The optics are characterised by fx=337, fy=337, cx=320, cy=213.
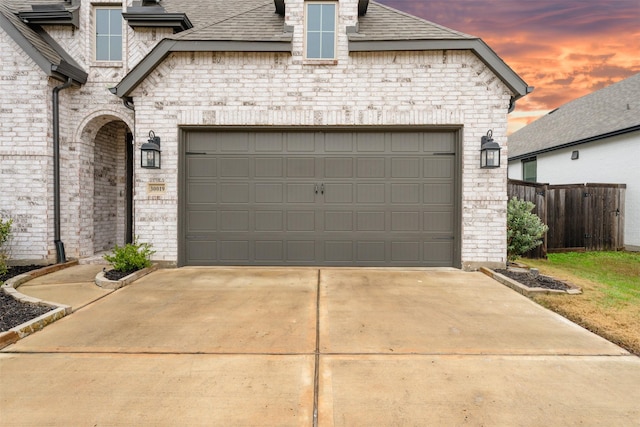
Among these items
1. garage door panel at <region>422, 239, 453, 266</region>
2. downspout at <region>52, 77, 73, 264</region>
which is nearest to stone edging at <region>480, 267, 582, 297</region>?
garage door panel at <region>422, 239, 453, 266</region>

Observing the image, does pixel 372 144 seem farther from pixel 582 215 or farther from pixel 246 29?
pixel 582 215

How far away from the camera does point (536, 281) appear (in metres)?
5.48

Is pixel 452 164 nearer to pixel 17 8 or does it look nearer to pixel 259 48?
pixel 259 48

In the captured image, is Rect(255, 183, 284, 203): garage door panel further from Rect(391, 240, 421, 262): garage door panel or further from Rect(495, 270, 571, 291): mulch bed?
Rect(495, 270, 571, 291): mulch bed

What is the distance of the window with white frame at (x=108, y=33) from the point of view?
7.42 meters

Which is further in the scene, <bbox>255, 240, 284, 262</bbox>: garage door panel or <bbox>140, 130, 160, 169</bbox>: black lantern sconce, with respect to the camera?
<bbox>255, 240, 284, 262</bbox>: garage door panel

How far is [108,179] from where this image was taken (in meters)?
8.29

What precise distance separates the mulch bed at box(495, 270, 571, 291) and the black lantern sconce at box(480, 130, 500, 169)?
1997 millimetres

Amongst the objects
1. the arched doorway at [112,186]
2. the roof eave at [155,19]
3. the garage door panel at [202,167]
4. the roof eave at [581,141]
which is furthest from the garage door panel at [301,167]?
the roof eave at [581,141]

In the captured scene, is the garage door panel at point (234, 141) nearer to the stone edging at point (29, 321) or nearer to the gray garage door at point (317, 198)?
the gray garage door at point (317, 198)

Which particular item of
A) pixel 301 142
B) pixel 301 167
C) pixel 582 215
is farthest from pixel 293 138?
pixel 582 215

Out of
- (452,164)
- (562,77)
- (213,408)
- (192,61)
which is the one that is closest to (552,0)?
(562,77)

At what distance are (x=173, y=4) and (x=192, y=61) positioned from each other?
147 inches

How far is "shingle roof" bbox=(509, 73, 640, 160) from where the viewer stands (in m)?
11.2
